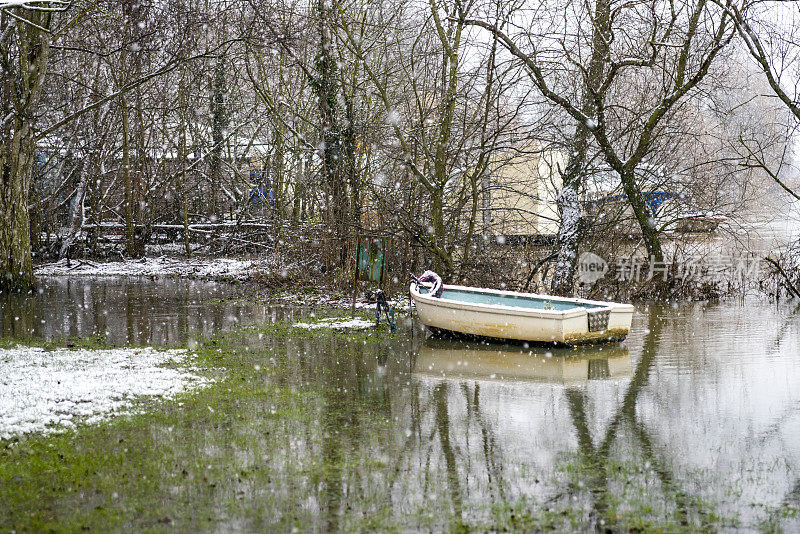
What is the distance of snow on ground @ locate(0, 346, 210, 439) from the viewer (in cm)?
783

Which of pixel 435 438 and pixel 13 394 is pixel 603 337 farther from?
pixel 13 394

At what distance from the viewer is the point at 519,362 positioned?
11797 millimetres

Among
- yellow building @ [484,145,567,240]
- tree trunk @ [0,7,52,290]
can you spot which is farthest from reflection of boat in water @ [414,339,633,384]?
tree trunk @ [0,7,52,290]

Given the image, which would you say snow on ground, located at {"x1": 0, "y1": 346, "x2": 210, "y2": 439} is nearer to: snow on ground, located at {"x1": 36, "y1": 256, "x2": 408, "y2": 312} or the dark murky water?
the dark murky water

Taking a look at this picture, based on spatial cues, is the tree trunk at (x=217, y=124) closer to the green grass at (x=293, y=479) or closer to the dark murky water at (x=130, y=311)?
the dark murky water at (x=130, y=311)

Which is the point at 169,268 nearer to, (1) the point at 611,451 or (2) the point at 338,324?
(2) the point at 338,324

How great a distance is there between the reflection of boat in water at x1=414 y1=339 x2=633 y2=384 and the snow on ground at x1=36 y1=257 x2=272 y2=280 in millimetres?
12181

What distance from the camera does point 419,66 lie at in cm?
2230

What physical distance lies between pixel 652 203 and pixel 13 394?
15.7 metres

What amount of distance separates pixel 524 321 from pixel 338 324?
3618mm

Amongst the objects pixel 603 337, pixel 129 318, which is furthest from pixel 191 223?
pixel 603 337

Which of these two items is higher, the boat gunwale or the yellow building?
the yellow building

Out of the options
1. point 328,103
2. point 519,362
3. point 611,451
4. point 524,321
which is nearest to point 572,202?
point 524,321

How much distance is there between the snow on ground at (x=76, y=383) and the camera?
308 inches
